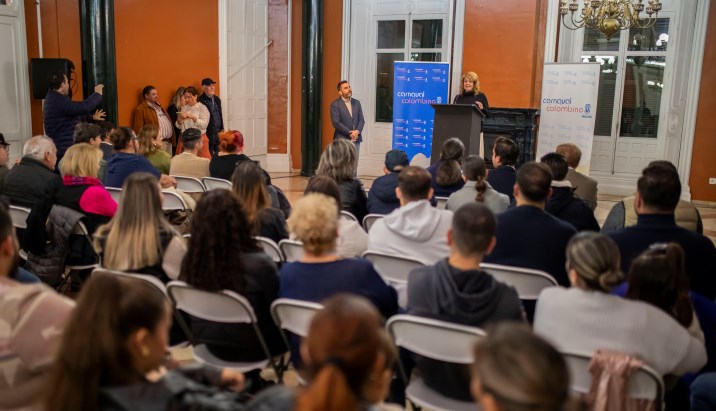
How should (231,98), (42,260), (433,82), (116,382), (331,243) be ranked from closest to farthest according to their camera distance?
1. (116,382)
2. (331,243)
3. (42,260)
4. (433,82)
5. (231,98)

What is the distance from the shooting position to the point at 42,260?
4.15 meters

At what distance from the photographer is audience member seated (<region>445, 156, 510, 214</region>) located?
14.0 feet

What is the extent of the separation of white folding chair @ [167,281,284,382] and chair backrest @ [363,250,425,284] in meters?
0.72

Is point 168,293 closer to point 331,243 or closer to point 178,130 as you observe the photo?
point 331,243

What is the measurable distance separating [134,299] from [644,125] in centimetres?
953

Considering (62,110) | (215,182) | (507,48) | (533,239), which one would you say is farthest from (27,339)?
(507,48)

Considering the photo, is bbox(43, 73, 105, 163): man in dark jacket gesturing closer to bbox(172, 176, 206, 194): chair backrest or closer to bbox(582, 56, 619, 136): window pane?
bbox(172, 176, 206, 194): chair backrest

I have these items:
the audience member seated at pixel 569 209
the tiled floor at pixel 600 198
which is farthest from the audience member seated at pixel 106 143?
the audience member seated at pixel 569 209

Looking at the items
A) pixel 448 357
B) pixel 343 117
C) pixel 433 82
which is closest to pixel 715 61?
pixel 433 82

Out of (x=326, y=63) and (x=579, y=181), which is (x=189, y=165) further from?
(x=326, y=63)

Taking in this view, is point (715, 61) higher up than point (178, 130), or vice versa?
point (715, 61)

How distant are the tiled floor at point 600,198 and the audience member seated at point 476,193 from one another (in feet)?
13.7

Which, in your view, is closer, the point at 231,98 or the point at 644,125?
the point at 644,125

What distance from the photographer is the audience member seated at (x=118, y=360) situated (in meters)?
1.50
